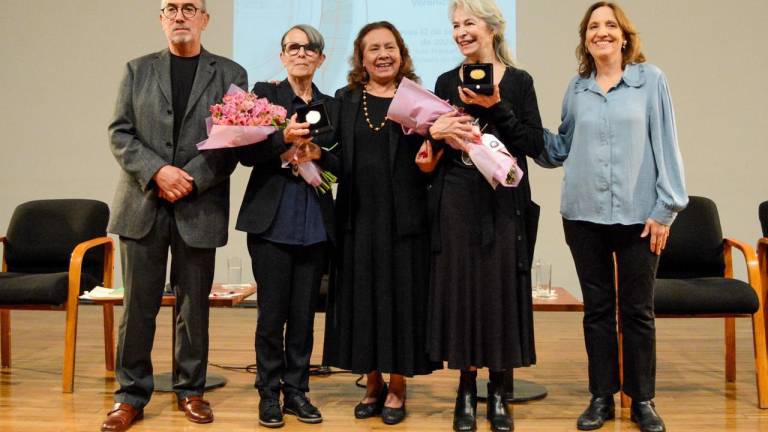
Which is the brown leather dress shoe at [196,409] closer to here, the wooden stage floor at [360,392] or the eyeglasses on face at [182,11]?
the wooden stage floor at [360,392]

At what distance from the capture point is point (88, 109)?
6.41 meters

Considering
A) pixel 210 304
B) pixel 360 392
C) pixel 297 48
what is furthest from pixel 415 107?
pixel 360 392

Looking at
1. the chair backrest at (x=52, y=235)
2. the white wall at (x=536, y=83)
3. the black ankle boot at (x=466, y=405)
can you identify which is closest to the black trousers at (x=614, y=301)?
the black ankle boot at (x=466, y=405)

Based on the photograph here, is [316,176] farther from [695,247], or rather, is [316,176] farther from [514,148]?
[695,247]

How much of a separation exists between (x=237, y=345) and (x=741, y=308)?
291cm

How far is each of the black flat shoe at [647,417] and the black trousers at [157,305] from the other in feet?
5.74

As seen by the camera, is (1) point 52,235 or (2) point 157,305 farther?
(1) point 52,235

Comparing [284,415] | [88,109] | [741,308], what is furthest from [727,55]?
[88,109]

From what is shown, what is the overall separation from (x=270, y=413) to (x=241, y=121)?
1.14m

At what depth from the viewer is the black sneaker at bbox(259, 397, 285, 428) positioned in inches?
117

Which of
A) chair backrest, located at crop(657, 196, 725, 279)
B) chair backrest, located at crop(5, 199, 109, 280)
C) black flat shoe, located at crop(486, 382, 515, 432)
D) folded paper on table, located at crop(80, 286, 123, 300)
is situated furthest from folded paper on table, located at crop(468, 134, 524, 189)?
chair backrest, located at crop(5, 199, 109, 280)

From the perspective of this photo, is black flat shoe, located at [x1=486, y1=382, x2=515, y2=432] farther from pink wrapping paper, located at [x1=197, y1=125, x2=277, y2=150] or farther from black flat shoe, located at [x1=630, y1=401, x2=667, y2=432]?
pink wrapping paper, located at [x1=197, y1=125, x2=277, y2=150]

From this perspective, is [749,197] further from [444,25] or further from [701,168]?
[444,25]

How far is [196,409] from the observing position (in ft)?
10.0
